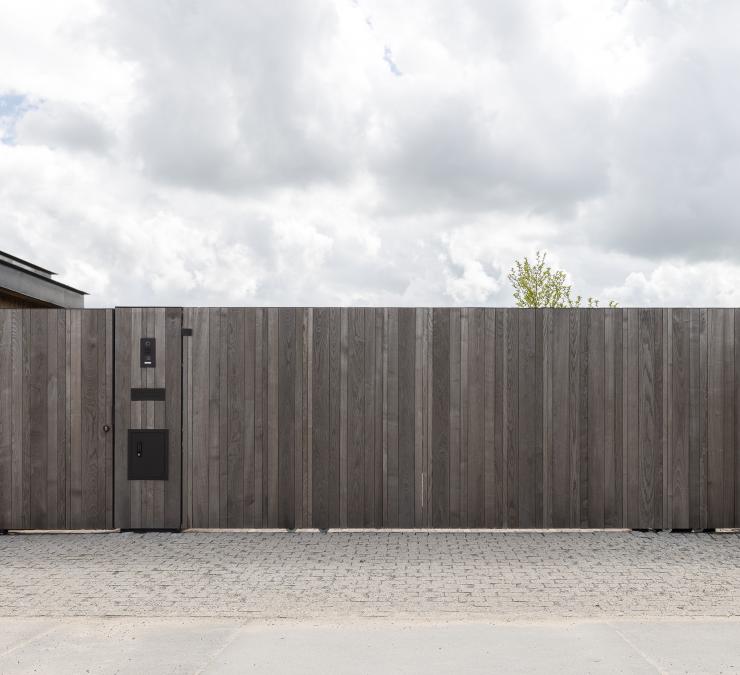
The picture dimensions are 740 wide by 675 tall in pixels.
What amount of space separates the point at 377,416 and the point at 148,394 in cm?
216

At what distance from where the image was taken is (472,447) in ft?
20.0

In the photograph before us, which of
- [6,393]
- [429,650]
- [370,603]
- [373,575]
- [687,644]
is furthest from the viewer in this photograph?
[6,393]

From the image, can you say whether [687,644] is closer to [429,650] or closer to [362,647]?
[429,650]

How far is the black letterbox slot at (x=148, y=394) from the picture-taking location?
20.2 feet

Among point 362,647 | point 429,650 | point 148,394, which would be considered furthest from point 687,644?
point 148,394

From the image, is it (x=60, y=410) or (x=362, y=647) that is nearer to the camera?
(x=362, y=647)

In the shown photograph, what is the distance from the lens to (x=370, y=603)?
163 inches

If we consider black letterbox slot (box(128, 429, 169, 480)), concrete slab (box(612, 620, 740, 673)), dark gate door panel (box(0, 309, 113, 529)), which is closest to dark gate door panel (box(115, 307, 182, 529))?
black letterbox slot (box(128, 429, 169, 480))

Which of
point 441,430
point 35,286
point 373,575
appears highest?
point 35,286

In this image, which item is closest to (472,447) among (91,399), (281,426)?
(281,426)

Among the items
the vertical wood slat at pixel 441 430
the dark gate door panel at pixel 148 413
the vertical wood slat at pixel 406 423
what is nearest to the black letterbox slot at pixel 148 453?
the dark gate door panel at pixel 148 413

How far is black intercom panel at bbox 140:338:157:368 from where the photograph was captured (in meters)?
6.17

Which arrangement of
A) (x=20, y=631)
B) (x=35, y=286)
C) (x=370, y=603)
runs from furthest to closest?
1. (x=35, y=286)
2. (x=370, y=603)
3. (x=20, y=631)

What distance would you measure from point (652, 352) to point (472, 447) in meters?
1.92
